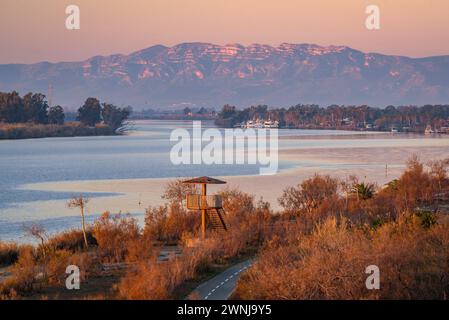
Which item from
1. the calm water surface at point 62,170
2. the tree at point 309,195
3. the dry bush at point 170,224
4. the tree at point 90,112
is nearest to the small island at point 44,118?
the tree at point 90,112

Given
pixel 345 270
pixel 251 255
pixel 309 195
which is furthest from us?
pixel 309 195

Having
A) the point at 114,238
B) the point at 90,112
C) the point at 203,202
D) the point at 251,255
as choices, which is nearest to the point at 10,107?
the point at 90,112

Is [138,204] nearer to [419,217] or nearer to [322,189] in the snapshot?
[322,189]

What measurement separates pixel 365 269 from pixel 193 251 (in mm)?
7168

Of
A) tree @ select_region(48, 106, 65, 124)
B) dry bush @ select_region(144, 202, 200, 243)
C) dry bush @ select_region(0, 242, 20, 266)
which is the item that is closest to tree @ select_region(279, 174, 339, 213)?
dry bush @ select_region(144, 202, 200, 243)

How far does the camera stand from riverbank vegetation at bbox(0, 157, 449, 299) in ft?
63.7

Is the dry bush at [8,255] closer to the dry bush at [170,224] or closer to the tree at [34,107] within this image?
the dry bush at [170,224]

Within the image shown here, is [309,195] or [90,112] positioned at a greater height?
[90,112]

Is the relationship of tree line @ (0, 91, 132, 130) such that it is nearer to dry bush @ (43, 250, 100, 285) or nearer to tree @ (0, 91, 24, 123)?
tree @ (0, 91, 24, 123)

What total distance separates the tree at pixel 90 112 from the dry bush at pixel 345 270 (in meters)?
142

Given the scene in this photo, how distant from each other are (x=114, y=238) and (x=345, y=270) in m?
11.8

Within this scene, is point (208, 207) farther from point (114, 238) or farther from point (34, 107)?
point (34, 107)

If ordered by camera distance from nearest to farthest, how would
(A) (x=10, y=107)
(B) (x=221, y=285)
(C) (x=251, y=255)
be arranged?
(B) (x=221, y=285) < (C) (x=251, y=255) < (A) (x=10, y=107)

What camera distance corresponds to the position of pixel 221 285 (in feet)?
72.4
